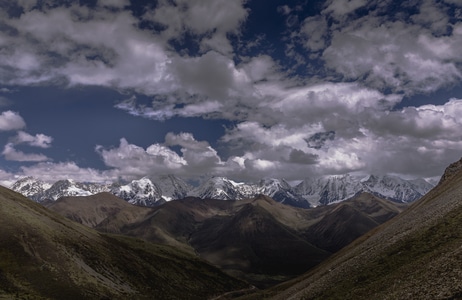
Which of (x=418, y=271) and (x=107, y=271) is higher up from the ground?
(x=418, y=271)

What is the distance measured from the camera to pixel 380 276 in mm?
53781

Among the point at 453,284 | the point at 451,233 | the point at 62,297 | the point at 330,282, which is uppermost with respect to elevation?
the point at 451,233

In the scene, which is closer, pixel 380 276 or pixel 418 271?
pixel 418 271

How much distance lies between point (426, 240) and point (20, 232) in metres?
156

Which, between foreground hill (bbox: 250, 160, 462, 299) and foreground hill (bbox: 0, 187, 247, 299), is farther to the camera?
foreground hill (bbox: 0, 187, 247, 299)

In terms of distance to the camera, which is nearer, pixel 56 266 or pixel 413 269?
pixel 413 269

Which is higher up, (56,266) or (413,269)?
(413,269)

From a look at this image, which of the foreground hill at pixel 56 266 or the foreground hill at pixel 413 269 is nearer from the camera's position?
the foreground hill at pixel 413 269

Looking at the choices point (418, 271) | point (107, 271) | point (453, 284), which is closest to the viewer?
point (453, 284)

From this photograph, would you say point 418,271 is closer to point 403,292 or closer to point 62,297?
point 403,292

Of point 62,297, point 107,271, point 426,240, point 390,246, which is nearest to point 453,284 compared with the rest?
point 426,240

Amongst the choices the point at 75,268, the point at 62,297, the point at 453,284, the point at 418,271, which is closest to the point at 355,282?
the point at 418,271

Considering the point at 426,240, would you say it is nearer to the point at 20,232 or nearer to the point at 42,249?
the point at 42,249

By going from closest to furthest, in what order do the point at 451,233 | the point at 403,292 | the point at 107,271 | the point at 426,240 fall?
the point at 403,292 < the point at 451,233 < the point at 426,240 < the point at 107,271
